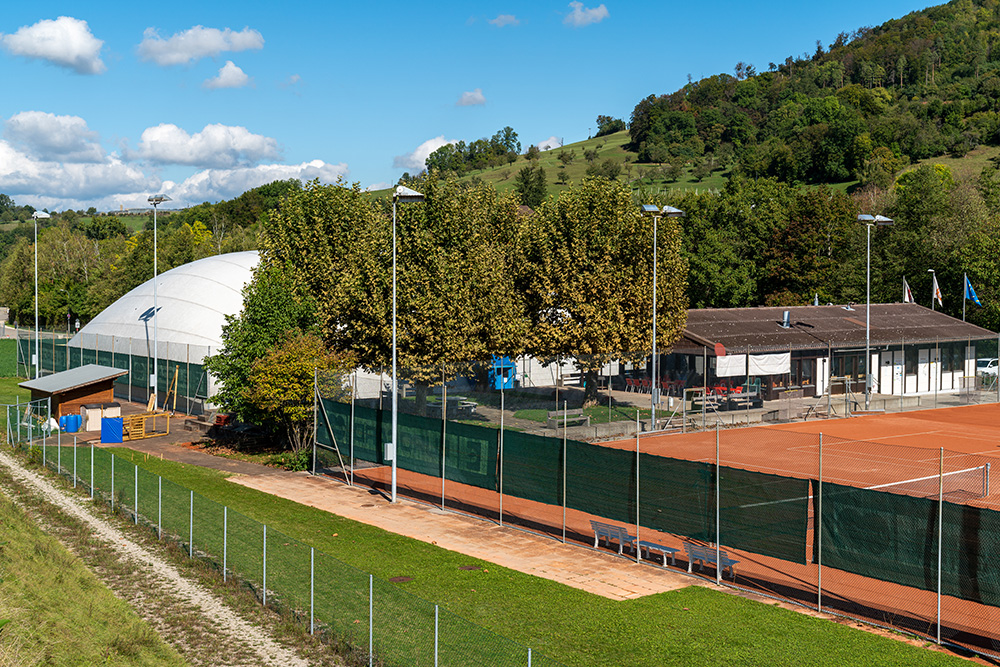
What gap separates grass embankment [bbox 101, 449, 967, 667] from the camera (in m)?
14.0

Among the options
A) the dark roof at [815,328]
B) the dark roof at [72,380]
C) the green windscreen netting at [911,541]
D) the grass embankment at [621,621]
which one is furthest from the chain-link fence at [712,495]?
the dark roof at [72,380]

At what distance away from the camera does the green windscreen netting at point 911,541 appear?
1435 centimetres

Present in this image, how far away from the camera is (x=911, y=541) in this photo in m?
15.3

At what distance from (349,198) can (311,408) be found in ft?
61.0

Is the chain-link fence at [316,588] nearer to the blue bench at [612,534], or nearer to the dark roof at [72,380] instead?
the blue bench at [612,534]

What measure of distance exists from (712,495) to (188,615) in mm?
11083

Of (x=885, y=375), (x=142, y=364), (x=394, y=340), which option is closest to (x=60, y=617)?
(x=394, y=340)

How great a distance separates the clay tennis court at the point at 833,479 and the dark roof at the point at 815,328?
6.79 metres

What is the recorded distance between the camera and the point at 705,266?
267 ft

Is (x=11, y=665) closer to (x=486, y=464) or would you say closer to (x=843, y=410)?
(x=486, y=464)

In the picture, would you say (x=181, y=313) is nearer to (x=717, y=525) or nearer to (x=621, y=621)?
(x=717, y=525)

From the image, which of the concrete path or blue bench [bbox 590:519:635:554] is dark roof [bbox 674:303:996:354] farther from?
blue bench [bbox 590:519:635:554]

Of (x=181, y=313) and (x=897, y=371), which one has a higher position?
(x=181, y=313)

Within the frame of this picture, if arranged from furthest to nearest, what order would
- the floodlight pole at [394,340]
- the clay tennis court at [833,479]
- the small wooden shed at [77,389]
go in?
the small wooden shed at [77,389]
the floodlight pole at [394,340]
the clay tennis court at [833,479]
